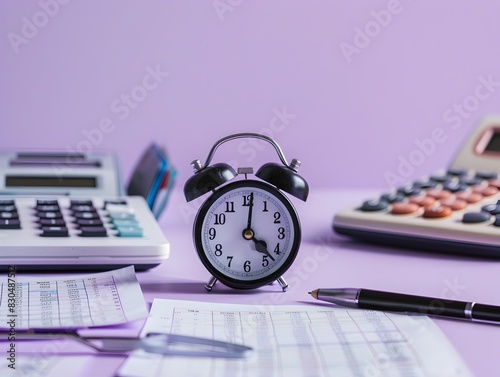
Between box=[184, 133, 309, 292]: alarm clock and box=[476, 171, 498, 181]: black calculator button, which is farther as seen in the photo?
box=[476, 171, 498, 181]: black calculator button

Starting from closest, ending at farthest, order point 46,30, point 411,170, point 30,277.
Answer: point 30,277 < point 46,30 < point 411,170

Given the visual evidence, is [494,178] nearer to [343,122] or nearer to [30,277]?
[343,122]

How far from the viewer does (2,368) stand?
632 mm

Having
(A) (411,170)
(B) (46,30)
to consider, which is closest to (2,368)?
(B) (46,30)

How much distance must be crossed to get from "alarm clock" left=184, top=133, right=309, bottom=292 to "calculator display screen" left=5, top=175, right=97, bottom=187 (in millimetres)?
423

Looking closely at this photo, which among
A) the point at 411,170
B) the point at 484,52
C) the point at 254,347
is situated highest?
the point at 484,52

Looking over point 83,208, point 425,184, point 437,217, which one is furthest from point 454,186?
point 83,208

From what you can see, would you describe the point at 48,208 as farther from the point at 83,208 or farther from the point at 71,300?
the point at 71,300

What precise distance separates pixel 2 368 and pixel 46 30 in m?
1.06

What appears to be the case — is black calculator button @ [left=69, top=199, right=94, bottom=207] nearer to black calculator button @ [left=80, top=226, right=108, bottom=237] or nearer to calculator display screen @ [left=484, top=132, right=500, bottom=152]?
black calculator button @ [left=80, top=226, right=108, bottom=237]

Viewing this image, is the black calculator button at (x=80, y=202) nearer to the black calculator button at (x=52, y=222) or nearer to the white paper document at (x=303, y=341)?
the black calculator button at (x=52, y=222)

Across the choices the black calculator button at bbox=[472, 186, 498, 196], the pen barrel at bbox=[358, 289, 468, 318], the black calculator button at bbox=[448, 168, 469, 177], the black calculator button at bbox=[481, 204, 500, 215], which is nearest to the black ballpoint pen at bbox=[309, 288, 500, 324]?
the pen barrel at bbox=[358, 289, 468, 318]

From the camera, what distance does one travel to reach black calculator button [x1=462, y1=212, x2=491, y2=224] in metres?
1.04

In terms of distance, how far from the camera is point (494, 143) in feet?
4.42
